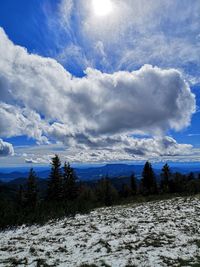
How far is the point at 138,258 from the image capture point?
12.3 metres

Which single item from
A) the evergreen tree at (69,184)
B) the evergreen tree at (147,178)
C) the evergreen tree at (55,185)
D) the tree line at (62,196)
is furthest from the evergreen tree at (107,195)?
the evergreen tree at (147,178)

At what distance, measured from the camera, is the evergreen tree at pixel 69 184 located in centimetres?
5391

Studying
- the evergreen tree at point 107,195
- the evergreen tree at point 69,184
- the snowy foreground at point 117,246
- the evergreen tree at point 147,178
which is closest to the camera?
the snowy foreground at point 117,246

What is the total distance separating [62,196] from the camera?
52.4 meters

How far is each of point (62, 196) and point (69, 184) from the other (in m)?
3.19

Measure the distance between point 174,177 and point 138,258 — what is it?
6650 centimetres

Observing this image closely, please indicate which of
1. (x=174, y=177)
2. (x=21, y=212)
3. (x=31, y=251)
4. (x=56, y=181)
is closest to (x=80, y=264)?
(x=31, y=251)

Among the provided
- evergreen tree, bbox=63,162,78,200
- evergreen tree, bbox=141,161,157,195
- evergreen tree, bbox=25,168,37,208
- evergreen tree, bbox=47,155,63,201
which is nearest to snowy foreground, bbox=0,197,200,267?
evergreen tree, bbox=47,155,63,201

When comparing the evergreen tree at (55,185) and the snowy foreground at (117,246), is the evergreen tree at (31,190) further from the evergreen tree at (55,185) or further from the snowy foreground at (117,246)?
the snowy foreground at (117,246)

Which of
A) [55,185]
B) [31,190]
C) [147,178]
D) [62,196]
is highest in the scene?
[147,178]

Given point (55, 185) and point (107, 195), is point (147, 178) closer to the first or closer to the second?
point (107, 195)

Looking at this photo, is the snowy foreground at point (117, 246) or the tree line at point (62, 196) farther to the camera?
the tree line at point (62, 196)

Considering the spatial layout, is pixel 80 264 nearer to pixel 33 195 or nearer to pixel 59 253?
pixel 59 253

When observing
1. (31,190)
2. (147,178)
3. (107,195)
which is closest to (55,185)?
(31,190)
